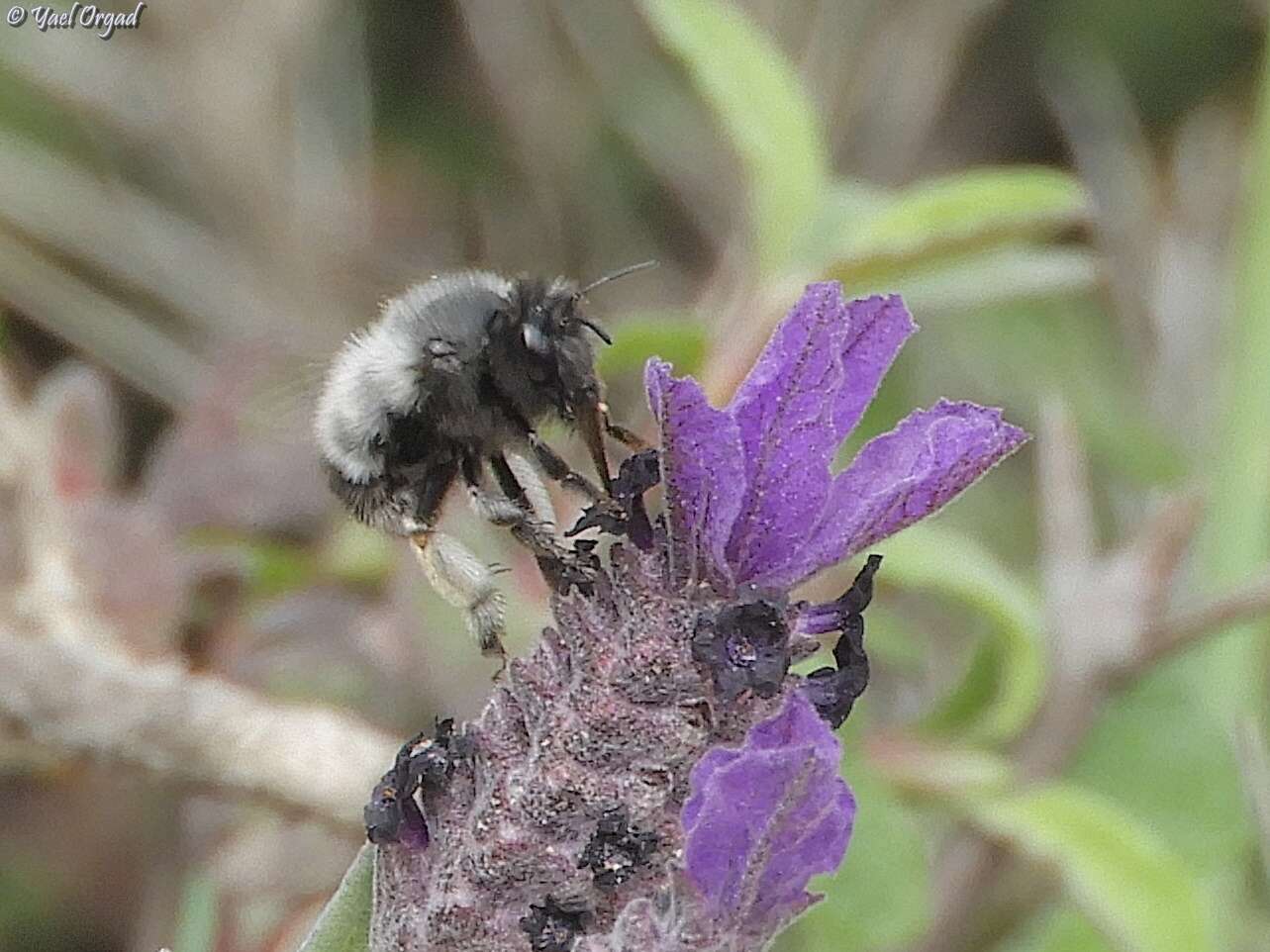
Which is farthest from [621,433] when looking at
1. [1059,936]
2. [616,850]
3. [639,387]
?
[639,387]

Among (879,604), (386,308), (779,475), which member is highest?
(879,604)

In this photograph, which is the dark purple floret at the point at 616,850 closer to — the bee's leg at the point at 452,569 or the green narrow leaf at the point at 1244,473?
the bee's leg at the point at 452,569

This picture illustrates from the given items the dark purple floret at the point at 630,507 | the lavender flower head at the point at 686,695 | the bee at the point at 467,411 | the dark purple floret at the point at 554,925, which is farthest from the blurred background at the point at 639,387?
the dark purple floret at the point at 554,925

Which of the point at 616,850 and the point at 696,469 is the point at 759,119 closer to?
the point at 696,469

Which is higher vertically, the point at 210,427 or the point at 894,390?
the point at 894,390

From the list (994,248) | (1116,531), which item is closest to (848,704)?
(994,248)

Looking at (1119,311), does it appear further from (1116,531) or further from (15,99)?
(15,99)

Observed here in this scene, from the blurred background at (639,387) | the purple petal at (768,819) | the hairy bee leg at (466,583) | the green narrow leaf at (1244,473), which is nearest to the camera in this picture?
the purple petal at (768,819)
